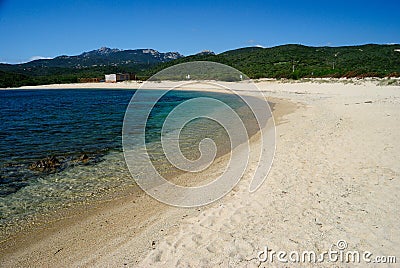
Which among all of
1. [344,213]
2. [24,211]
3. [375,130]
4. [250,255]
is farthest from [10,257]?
[375,130]

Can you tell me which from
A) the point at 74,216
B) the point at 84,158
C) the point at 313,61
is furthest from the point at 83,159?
the point at 313,61

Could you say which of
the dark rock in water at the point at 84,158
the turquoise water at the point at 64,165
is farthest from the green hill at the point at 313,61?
the dark rock in water at the point at 84,158

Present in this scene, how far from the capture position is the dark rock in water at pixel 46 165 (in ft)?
25.1

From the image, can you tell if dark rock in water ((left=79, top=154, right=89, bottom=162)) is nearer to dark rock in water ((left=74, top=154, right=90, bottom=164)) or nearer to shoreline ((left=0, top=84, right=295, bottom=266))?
dark rock in water ((left=74, top=154, right=90, bottom=164))

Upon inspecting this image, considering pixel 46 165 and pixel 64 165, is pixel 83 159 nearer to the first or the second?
pixel 64 165

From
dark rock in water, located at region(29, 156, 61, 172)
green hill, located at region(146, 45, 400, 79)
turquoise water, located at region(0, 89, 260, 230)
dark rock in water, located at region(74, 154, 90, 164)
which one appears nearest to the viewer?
turquoise water, located at region(0, 89, 260, 230)

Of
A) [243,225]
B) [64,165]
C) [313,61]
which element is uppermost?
[313,61]

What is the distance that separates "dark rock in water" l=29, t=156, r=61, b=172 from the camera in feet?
25.1

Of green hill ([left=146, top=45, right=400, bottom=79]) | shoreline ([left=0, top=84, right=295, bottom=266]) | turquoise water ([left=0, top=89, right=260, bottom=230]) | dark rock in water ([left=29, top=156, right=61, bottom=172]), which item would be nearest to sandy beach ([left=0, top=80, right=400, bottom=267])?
shoreline ([left=0, top=84, right=295, bottom=266])

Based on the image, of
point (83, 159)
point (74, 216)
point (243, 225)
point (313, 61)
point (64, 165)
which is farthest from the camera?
point (313, 61)

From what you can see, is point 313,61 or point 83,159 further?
point 313,61

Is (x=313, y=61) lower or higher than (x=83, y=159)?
higher

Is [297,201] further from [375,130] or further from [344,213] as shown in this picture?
[375,130]

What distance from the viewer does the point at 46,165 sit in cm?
781
